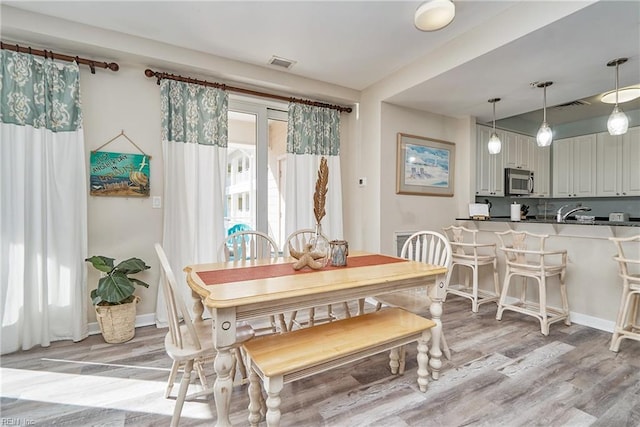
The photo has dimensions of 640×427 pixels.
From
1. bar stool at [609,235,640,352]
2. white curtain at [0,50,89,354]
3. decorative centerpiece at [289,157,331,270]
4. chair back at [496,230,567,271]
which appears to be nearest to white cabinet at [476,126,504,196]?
chair back at [496,230,567,271]

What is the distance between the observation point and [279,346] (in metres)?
1.54

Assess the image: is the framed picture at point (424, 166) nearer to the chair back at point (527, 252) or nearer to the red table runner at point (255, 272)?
the chair back at point (527, 252)

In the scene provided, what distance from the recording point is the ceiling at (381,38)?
7.08ft

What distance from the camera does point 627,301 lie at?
2322 mm

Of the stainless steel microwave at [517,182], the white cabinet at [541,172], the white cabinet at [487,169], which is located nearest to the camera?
the white cabinet at [487,169]

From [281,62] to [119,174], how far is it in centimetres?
189

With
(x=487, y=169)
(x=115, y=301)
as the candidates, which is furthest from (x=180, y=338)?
(x=487, y=169)

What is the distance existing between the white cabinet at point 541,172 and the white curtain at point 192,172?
5.06m

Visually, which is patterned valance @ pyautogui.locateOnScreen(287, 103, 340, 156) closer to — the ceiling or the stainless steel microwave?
the ceiling

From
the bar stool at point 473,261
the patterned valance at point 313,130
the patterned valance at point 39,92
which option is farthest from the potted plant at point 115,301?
the bar stool at point 473,261

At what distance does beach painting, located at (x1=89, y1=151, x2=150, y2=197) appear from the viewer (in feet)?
8.64

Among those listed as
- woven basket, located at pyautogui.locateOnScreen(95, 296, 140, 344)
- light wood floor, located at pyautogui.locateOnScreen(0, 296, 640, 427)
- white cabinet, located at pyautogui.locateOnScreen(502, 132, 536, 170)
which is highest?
white cabinet, located at pyautogui.locateOnScreen(502, 132, 536, 170)

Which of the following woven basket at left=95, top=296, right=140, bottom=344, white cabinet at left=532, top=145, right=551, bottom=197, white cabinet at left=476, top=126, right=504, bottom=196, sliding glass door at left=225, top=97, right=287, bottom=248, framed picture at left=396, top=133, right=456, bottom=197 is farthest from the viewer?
white cabinet at left=532, top=145, right=551, bottom=197

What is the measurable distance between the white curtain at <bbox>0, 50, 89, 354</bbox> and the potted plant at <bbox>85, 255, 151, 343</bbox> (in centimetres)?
24
